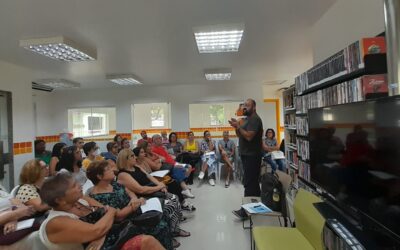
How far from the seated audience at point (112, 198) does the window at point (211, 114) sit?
504cm

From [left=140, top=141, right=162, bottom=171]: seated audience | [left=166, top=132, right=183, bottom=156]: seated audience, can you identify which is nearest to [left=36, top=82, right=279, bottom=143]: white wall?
[left=166, top=132, right=183, bottom=156]: seated audience

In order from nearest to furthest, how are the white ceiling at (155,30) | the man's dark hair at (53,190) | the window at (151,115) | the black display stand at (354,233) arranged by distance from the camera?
the black display stand at (354,233)
the man's dark hair at (53,190)
the white ceiling at (155,30)
the window at (151,115)

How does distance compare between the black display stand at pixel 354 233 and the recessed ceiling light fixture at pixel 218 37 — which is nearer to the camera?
the black display stand at pixel 354 233

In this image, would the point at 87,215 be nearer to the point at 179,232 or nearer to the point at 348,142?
the point at 179,232

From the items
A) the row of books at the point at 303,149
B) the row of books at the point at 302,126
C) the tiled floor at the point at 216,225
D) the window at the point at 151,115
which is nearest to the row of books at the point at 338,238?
the tiled floor at the point at 216,225

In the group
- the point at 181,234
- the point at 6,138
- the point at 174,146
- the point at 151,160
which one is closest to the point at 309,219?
the point at 181,234

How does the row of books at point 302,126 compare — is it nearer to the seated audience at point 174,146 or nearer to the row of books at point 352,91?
the row of books at point 352,91

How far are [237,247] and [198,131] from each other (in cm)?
485

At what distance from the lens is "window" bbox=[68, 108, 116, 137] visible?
7898mm

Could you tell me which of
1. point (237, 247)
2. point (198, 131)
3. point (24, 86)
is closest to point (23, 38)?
point (24, 86)

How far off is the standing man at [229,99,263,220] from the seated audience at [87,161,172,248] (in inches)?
54.0

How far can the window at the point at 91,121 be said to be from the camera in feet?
25.9

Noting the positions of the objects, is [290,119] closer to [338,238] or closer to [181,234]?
[181,234]

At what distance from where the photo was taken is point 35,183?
93.4 inches
